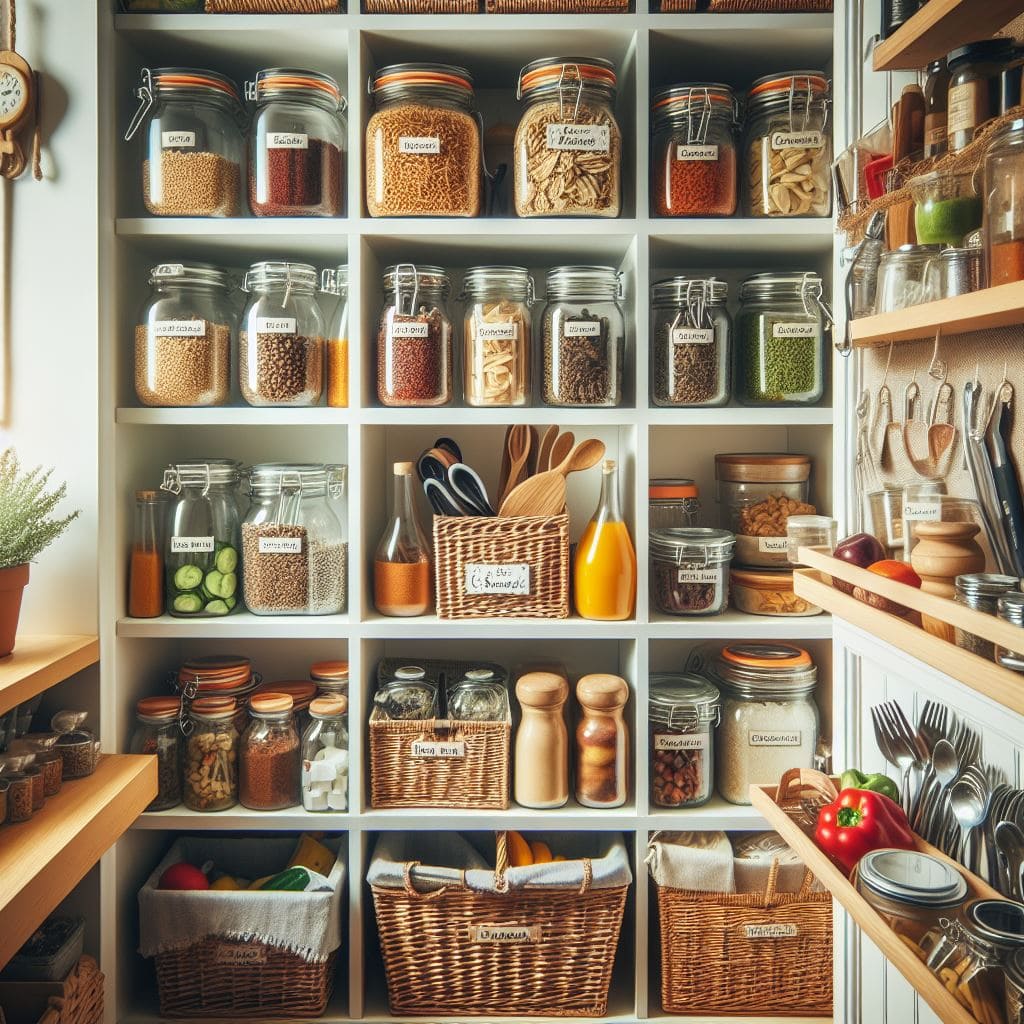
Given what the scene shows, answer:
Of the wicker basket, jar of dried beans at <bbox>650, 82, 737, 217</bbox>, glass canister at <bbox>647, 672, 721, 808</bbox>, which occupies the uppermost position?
jar of dried beans at <bbox>650, 82, 737, 217</bbox>

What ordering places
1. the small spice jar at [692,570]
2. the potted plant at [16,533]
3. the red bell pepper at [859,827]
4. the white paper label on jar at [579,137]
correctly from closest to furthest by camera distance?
1. the red bell pepper at [859,827]
2. the potted plant at [16,533]
3. the white paper label on jar at [579,137]
4. the small spice jar at [692,570]

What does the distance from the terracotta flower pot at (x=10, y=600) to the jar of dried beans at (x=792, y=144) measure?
1.50 m

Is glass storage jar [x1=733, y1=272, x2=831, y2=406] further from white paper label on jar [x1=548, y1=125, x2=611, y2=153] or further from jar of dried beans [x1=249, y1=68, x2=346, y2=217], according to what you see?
jar of dried beans [x1=249, y1=68, x2=346, y2=217]

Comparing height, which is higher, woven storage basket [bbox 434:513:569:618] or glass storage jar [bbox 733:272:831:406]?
glass storage jar [bbox 733:272:831:406]

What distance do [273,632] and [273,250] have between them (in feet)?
2.60

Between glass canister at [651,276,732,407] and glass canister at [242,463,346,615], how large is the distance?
712mm

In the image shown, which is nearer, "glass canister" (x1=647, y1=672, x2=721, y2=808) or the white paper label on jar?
the white paper label on jar

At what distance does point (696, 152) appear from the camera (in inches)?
67.6

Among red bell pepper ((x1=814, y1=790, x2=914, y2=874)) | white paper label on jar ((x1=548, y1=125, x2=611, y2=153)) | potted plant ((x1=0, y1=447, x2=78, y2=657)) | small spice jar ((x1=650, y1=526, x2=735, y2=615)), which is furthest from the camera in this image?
small spice jar ((x1=650, y1=526, x2=735, y2=615))

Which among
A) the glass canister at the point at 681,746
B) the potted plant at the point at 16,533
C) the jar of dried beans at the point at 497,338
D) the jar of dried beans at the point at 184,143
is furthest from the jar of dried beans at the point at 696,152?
the potted plant at the point at 16,533

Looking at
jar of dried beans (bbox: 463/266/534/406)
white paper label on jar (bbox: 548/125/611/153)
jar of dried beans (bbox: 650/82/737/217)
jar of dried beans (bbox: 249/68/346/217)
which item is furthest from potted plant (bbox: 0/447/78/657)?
jar of dried beans (bbox: 650/82/737/217)

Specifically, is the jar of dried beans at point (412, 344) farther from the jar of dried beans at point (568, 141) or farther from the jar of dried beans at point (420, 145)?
the jar of dried beans at point (568, 141)

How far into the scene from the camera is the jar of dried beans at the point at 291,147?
5.63ft

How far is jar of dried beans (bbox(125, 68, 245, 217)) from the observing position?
171cm
